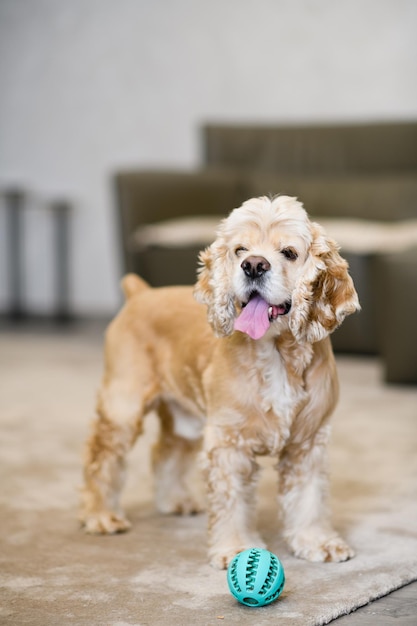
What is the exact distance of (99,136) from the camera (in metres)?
6.73

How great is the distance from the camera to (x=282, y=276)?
1.91 meters

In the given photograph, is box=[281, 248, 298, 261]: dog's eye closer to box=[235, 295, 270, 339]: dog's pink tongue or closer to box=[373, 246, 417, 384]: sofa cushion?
box=[235, 295, 270, 339]: dog's pink tongue

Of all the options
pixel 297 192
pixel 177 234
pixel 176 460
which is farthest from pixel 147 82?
pixel 176 460

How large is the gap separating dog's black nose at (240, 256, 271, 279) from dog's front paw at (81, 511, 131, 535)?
0.76m

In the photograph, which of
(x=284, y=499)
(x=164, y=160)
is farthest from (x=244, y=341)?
(x=164, y=160)

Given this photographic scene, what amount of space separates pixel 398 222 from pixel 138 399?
10.1 ft

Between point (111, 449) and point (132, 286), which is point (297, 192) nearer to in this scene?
point (132, 286)

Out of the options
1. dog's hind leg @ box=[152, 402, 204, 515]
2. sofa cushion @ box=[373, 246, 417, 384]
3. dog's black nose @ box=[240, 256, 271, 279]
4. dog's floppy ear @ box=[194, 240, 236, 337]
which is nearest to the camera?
dog's black nose @ box=[240, 256, 271, 279]

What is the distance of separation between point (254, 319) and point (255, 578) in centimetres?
50

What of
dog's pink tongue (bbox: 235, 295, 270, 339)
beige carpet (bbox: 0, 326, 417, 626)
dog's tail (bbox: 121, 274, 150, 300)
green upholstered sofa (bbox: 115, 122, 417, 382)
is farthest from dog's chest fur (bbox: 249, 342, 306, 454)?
green upholstered sofa (bbox: 115, 122, 417, 382)

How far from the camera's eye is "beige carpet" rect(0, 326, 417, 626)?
5.79 ft

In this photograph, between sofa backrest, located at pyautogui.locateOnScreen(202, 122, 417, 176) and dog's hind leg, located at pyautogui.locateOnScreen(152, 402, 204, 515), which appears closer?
dog's hind leg, located at pyautogui.locateOnScreen(152, 402, 204, 515)

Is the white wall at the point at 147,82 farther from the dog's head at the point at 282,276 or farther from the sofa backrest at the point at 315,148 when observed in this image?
the dog's head at the point at 282,276

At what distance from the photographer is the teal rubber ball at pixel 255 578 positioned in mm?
1742
